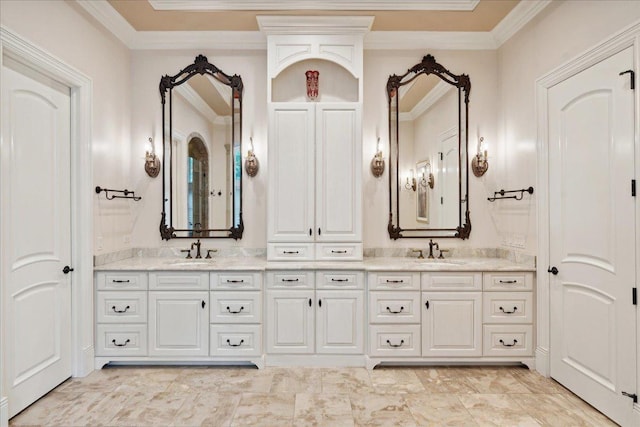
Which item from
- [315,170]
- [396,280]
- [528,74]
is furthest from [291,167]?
[528,74]

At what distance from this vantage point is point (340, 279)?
3199 millimetres

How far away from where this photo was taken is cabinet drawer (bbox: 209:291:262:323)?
3.15 metres

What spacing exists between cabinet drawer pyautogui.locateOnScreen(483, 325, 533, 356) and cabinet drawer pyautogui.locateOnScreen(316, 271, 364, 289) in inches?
42.8

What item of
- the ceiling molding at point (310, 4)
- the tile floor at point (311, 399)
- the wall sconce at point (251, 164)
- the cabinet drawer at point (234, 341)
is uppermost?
the ceiling molding at point (310, 4)

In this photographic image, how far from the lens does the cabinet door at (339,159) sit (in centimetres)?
339

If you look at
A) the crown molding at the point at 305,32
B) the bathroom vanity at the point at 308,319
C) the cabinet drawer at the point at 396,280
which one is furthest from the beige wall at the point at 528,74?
the cabinet drawer at the point at 396,280

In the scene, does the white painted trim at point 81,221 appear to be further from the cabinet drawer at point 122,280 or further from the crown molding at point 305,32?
the crown molding at point 305,32

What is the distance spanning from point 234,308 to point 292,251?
68 cm

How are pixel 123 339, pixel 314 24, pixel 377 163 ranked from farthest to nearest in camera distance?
pixel 377 163 → pixel 314 24 → pixel 123 339

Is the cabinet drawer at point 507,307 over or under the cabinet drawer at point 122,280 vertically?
under

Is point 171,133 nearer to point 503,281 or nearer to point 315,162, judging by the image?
point 315,162

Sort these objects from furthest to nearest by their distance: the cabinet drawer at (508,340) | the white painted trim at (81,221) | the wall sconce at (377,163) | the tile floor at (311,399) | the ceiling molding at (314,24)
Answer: the wall sconce at (377,163)
the ceiling molding at (314,24)
the cabinet drawer at (508,340)
the white painted trim at (81,221)
the tile floor at (311,399)

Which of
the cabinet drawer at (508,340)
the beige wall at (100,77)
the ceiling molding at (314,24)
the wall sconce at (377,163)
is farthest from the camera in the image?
the wall sconce at (377,163)

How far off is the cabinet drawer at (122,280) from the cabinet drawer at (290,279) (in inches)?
40.2
